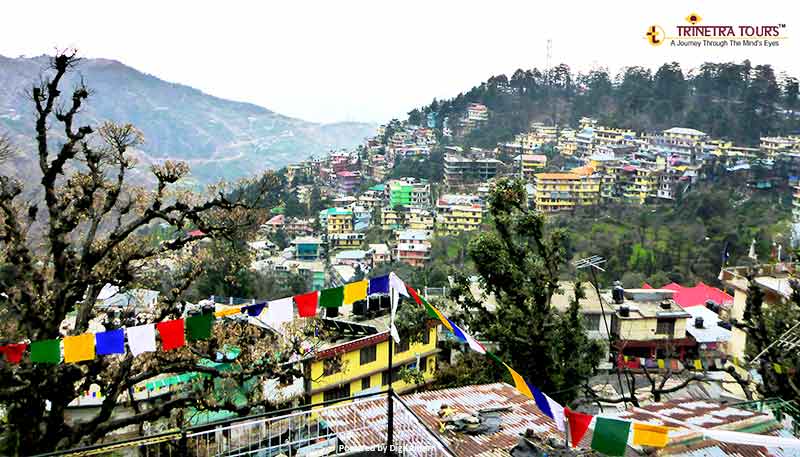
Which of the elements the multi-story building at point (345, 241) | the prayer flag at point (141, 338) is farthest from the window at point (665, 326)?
the multi-story building at point (345, 241)

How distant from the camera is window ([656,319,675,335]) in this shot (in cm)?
2314

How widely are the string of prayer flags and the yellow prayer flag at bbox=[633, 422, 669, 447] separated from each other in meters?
3.44

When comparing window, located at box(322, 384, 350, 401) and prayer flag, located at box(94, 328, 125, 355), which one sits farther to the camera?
window, located at box(322, 384, 350, 401)

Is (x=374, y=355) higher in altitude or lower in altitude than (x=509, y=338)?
lower

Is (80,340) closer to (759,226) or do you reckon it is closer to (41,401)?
(41,401)

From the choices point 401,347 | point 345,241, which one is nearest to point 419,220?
point 345,241

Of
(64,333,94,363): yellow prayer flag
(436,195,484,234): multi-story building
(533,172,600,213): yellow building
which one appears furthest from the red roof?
(64,333,94,363): yellow prayer flag

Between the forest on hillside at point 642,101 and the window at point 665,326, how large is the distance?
47105 millimetres

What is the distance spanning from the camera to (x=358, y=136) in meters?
177

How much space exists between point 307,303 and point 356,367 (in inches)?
404

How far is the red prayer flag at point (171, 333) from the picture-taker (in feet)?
21.0

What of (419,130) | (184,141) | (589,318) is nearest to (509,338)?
(589,318)

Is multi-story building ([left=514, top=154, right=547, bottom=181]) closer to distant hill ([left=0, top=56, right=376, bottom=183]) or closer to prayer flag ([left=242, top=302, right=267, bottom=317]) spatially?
distant hill ([left=0, top=56, right=376, bottom=183])

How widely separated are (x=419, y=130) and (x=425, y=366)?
230 ft
